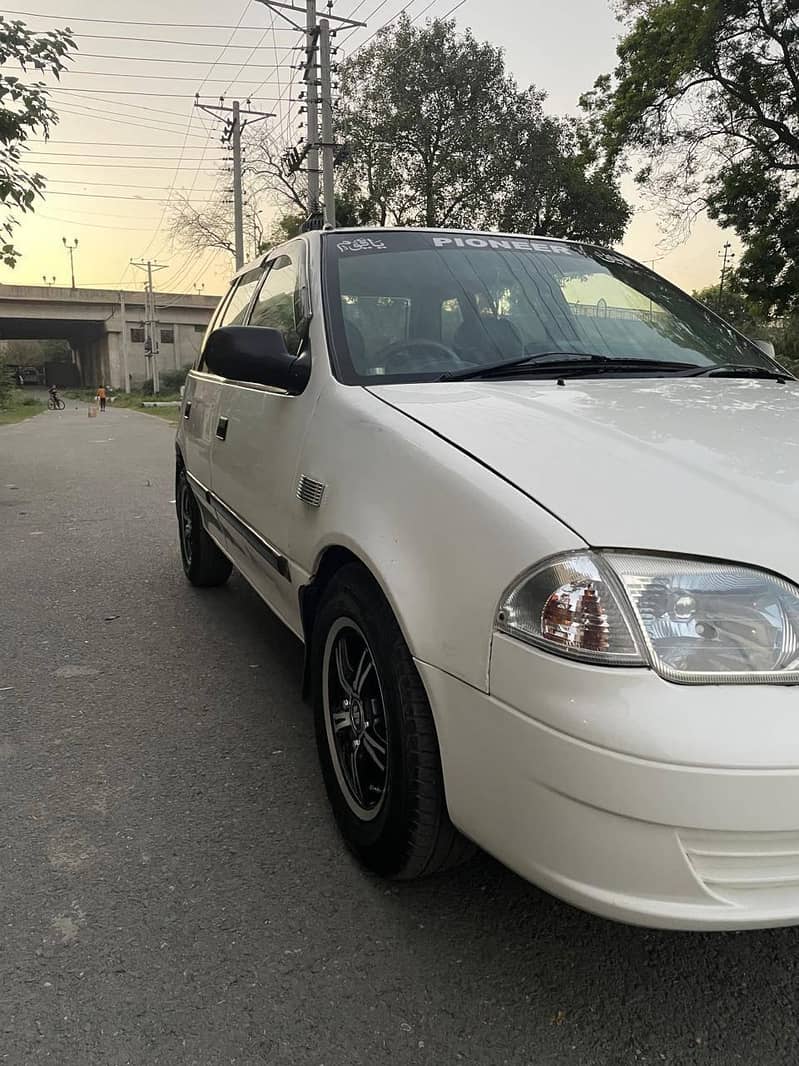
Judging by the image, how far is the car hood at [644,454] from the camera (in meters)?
1.64

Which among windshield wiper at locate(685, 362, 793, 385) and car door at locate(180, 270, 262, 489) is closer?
windshield wiper at locate(685, 362, 793, 385)

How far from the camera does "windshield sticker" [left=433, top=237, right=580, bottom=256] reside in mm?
3338

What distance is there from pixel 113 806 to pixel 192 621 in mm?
2020

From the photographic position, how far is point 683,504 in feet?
5.61

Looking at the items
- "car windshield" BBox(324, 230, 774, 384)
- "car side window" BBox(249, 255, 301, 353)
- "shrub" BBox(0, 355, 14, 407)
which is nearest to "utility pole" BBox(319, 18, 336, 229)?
"car side window" BBox(249, 255, 301, 353)

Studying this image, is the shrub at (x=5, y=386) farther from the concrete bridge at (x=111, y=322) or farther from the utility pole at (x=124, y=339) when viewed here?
the utility pole at (x=124, y=339)

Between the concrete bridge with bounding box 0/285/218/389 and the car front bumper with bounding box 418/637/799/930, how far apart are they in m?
68.7

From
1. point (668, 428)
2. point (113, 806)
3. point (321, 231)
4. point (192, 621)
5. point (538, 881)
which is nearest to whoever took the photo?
point (538, 881)

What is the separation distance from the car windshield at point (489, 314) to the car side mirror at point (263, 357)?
0.47ft

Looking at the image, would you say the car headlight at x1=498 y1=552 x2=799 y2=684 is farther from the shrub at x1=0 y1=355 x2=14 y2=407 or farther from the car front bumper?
the shrub at x1=0 y1=355 x2=14 y2=407

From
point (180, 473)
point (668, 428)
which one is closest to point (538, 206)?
point (180, 473)

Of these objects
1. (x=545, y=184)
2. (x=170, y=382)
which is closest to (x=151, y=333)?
(x=170, y=382)

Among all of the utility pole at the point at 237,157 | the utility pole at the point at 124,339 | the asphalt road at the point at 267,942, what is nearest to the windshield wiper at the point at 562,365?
the asphalt road at the point at 267,942

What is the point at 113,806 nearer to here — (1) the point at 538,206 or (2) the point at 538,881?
(2) the point at 538,881
